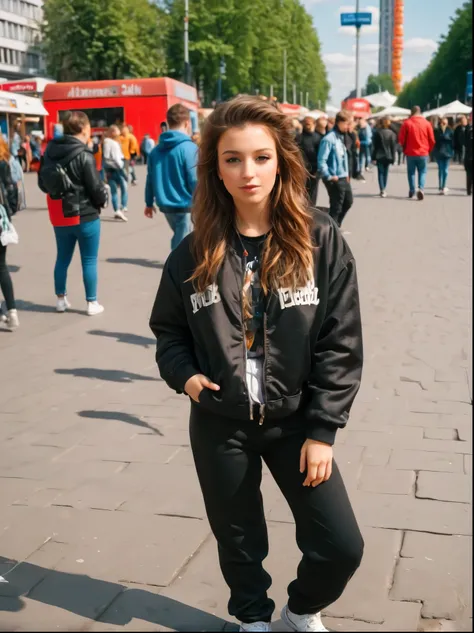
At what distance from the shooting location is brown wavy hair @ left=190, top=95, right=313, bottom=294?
237 centimetres

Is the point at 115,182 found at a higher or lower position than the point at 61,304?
higher

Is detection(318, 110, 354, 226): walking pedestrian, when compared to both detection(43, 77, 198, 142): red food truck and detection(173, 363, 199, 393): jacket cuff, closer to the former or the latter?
detection(173, 363, 199, 393): jacket cuff

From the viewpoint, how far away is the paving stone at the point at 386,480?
4.00 metres

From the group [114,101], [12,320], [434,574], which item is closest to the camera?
[434,574]

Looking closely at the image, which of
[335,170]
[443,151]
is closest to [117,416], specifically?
[335,170]

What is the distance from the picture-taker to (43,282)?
9.97 metres

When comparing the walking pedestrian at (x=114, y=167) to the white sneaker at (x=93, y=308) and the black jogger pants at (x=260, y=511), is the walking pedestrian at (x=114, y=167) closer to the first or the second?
the white sneaker at (x=93, y=308)

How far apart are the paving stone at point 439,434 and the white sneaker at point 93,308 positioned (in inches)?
161

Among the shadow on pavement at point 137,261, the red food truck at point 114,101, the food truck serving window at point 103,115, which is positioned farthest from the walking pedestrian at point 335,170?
the food truck serving window at point 103,115

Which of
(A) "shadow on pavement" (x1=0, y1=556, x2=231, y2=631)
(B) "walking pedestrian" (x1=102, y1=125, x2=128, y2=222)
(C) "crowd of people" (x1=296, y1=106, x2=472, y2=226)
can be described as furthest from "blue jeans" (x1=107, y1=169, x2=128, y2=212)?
(A) "shadow on pavement" (x1=0, y1=556, x2=231, y2=631)

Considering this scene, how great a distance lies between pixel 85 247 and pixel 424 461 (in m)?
4.58

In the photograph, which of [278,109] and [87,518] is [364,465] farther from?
[278,109]

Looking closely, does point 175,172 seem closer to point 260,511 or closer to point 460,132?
point 260,511

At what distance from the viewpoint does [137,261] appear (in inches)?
444
